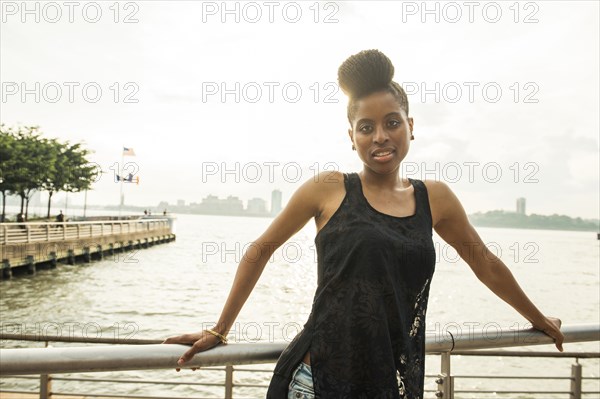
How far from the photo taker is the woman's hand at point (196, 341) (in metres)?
1.42

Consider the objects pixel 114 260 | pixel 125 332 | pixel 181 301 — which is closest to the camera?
pixel 125 332

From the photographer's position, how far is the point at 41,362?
49.6 inches

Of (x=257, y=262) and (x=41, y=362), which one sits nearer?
(x=41, y=362)

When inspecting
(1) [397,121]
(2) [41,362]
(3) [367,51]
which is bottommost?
(2) [41,362]

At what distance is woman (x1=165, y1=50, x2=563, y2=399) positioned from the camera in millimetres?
1418

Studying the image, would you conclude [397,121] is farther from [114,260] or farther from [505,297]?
[114,260]

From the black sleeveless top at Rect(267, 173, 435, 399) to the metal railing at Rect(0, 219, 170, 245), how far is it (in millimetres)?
23212

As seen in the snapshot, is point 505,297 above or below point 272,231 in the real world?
below

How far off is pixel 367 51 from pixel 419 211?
1.86ft

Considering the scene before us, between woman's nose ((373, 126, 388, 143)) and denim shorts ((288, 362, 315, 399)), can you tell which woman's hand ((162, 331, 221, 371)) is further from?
woman's nose ((373, 126, 388, 143))

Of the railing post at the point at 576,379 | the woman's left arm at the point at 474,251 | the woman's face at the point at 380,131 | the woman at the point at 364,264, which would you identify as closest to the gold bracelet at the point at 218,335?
the woman at the point at 364,264

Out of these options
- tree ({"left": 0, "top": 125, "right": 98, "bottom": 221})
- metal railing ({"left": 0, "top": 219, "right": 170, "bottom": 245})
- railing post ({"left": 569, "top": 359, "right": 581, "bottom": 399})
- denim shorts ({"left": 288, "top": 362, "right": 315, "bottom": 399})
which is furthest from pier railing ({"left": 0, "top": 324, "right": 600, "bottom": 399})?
tree ({"left": 0, "top": 125, "right": 98, "bottom": 221})

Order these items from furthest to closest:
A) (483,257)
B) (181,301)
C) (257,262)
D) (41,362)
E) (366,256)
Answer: (181,301), (483,257), (257,262), (366,256), (41,362)

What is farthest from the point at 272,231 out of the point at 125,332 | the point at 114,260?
the point at 114,260
